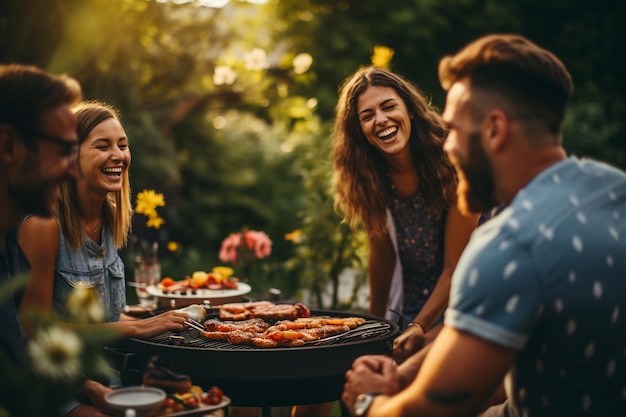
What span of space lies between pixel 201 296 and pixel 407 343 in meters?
1.33

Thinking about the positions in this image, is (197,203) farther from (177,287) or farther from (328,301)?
(177,287)

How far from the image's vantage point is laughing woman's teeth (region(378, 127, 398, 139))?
4152 mm

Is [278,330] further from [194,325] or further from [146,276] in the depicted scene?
[146,276]

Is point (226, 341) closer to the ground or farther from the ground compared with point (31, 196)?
closer to the ground

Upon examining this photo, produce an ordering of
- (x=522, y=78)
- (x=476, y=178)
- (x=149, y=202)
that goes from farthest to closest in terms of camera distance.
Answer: (x=149, y=202), (x=476, y=178), (x=522, y=78)

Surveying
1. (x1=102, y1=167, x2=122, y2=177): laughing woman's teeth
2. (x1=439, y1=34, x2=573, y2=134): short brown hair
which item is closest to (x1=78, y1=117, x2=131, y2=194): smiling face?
(x1=102, y1=167, x2=122, y2=177): laughing woman's teeth

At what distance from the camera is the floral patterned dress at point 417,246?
4.20m

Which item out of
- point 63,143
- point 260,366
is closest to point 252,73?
point 260,366

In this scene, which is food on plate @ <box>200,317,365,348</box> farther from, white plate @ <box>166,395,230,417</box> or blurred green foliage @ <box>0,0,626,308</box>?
blurred green foliage @ <box>0,0,626,308</box>

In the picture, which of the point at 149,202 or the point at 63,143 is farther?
the point at 149,202

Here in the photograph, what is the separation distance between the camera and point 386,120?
4.14m

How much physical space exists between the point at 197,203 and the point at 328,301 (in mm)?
7106

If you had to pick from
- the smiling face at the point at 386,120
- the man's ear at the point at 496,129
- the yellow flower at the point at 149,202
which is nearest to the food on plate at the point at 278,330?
the smiling face at the point at 386,120

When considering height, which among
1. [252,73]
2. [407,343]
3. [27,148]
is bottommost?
[407,343]
